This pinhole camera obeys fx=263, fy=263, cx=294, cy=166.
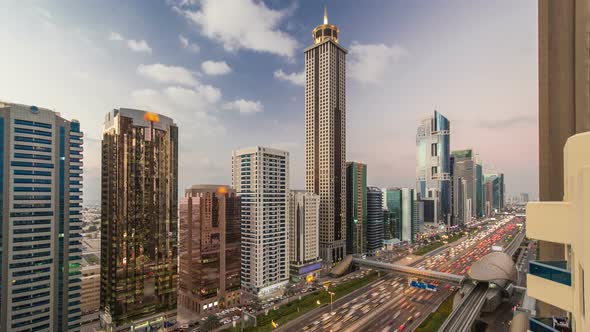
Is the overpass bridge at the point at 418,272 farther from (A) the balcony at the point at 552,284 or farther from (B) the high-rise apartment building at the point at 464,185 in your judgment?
(B) the high-rise apartment building at the point at 464,185

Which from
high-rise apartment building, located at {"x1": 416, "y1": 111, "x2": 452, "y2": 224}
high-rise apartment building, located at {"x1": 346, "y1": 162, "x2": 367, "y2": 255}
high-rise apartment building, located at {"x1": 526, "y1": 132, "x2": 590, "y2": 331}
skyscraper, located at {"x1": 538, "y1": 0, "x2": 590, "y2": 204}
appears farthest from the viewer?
high-rise apartment building, located at {"x1": 416, "y1": 111, "x2": 452, "y2": 224}

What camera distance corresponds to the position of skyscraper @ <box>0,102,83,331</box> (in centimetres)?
3531

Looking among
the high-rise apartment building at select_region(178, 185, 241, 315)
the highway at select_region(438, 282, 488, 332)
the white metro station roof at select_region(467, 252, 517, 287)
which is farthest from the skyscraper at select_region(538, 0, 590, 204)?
the high-rise apartment building at select_region(178, 185, 241, 315)

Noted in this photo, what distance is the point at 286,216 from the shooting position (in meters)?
62.3

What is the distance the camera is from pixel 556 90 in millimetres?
25531

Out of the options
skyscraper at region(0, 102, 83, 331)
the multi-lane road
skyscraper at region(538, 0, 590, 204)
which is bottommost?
the multi-lane road

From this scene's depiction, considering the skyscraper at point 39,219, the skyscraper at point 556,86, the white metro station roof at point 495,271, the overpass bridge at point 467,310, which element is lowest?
the overpass bridge at point 467,310

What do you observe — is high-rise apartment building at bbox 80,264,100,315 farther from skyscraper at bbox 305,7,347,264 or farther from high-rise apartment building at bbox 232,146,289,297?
skyscraper at bbox 305,7,347,264

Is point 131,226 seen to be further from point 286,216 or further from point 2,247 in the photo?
point 286,216

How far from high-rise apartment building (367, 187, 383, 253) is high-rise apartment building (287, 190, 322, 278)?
92.5 feet

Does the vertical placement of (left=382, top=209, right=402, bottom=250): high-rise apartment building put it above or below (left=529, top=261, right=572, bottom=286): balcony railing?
below

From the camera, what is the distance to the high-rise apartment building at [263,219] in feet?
186

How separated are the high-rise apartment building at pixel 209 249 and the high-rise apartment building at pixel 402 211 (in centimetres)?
7947

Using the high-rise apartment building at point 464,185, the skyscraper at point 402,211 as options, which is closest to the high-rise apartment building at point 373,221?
the skyscraper at point 402,211
